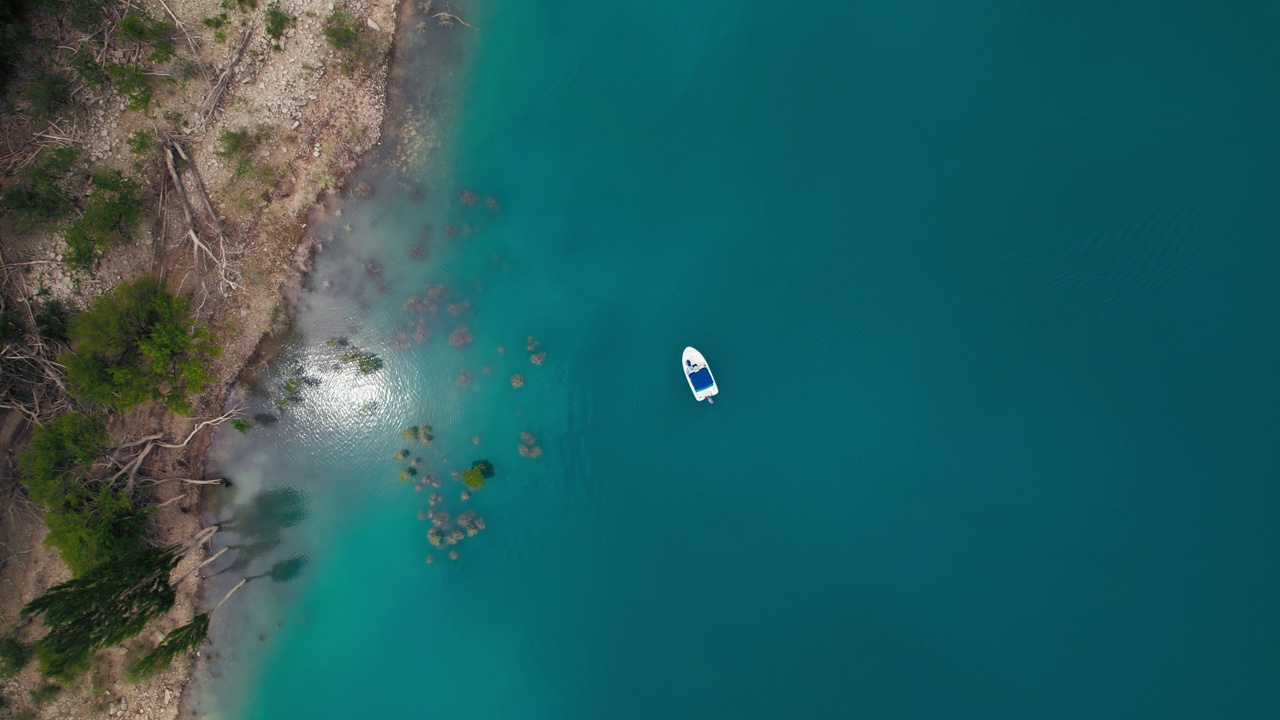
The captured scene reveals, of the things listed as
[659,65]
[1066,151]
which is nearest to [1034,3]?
[1066,151]

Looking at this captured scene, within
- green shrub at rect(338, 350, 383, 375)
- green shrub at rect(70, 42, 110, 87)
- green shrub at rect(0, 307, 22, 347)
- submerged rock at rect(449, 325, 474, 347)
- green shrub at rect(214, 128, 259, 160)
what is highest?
green shrub at rect(70, 42, 110, 87)

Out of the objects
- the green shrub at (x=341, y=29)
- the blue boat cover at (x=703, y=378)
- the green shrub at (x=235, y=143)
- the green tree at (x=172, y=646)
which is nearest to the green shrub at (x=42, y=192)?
the green shrub at (x=235, y=143)

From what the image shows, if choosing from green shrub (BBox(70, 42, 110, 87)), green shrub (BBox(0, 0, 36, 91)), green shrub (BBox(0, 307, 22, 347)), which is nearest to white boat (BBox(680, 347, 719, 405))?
green shrub (BBox(70, 42, 110, 87))

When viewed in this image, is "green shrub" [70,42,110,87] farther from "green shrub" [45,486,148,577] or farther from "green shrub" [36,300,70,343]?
"green shrub" [45,486,148,577]

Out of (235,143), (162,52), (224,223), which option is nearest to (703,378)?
(224,223)

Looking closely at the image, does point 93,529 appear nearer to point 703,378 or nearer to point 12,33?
point 12,33
